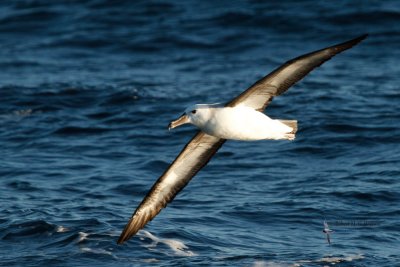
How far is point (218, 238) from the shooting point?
35.9 feet

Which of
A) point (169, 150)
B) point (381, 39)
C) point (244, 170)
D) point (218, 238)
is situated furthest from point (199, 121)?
point (381, 39)

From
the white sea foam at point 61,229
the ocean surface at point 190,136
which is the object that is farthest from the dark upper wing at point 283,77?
the white sea foam at point 61,229

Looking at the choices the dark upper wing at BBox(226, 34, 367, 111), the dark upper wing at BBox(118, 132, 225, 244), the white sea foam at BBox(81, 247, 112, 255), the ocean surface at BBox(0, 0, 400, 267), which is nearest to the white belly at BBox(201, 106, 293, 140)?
the dark upper wing at BBox(226, 34, 367, 111)

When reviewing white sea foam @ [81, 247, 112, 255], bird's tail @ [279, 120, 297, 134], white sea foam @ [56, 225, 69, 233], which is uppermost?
bird's tail @ [279, 120, 297, 134]

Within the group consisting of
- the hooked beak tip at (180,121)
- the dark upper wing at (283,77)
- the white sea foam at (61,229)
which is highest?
the dark upper wing at (283,77)

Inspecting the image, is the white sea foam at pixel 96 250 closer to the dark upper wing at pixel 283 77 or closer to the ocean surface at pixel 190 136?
the ocean surface at pixel 190 136

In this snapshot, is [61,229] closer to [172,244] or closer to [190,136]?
[172,244]

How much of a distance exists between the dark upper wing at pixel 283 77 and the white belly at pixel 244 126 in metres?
0.16

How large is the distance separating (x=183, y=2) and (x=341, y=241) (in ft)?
43.7

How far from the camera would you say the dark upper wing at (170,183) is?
9.97 meters

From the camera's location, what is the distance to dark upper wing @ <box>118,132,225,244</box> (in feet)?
A: 32.7

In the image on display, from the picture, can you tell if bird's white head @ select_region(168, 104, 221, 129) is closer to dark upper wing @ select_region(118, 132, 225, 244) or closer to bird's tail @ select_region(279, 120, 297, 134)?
bird's tail @ select_region(279, 120, 297, 134)

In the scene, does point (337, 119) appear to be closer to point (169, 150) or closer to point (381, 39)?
point (169, 150)

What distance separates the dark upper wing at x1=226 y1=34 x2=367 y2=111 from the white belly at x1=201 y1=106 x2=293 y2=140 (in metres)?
0.16
